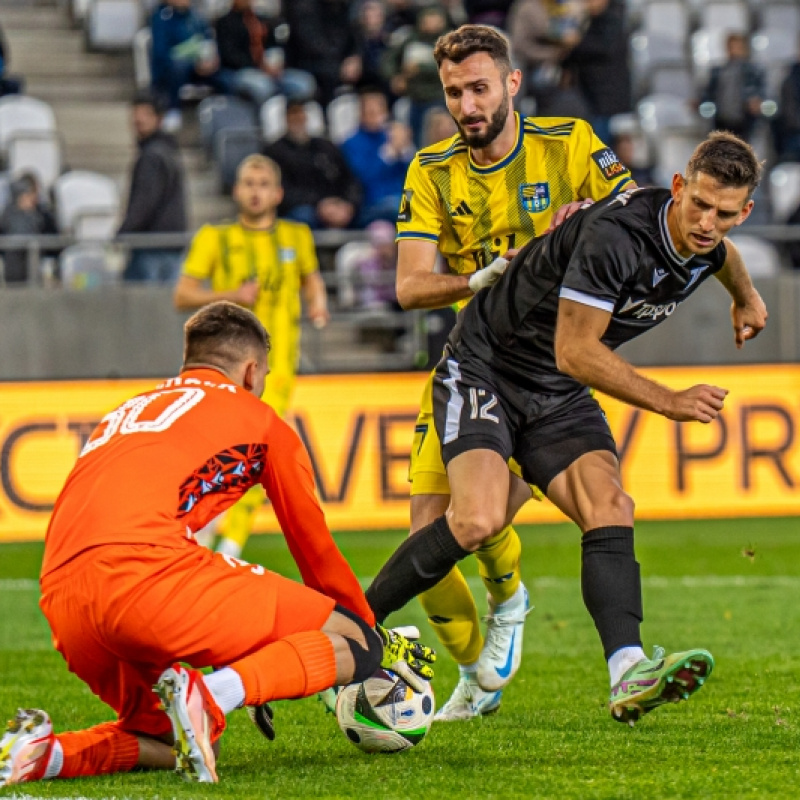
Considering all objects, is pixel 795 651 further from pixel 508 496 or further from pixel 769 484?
pixel 769 484

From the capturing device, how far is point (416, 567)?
5531 millimetres

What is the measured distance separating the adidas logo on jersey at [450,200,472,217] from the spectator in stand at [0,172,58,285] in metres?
8.64

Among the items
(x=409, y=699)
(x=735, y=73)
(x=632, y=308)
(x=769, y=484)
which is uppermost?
(x=735, y=73)

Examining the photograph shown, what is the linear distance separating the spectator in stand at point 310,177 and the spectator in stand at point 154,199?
0.98 meters

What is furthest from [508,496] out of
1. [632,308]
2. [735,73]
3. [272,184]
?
[735,73]

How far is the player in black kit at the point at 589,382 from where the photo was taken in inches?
197

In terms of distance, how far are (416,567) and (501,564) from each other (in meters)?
0.66

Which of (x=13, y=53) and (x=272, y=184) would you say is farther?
(x=13, y=53)

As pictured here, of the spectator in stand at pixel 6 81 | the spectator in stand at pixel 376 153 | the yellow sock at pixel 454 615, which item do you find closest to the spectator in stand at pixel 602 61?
the spectator in stand at pixel 376 153

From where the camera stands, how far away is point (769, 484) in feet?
41.8

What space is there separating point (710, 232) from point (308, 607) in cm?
172

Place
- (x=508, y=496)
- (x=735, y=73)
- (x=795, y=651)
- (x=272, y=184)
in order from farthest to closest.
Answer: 1. (x=735, y=73)
2. (x=272, y=184)
3. (x=795, y=651)
4. (x=508, y=496)

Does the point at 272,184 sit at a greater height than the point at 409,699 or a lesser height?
greater

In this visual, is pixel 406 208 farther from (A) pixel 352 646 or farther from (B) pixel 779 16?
(B) pixel 779 16
